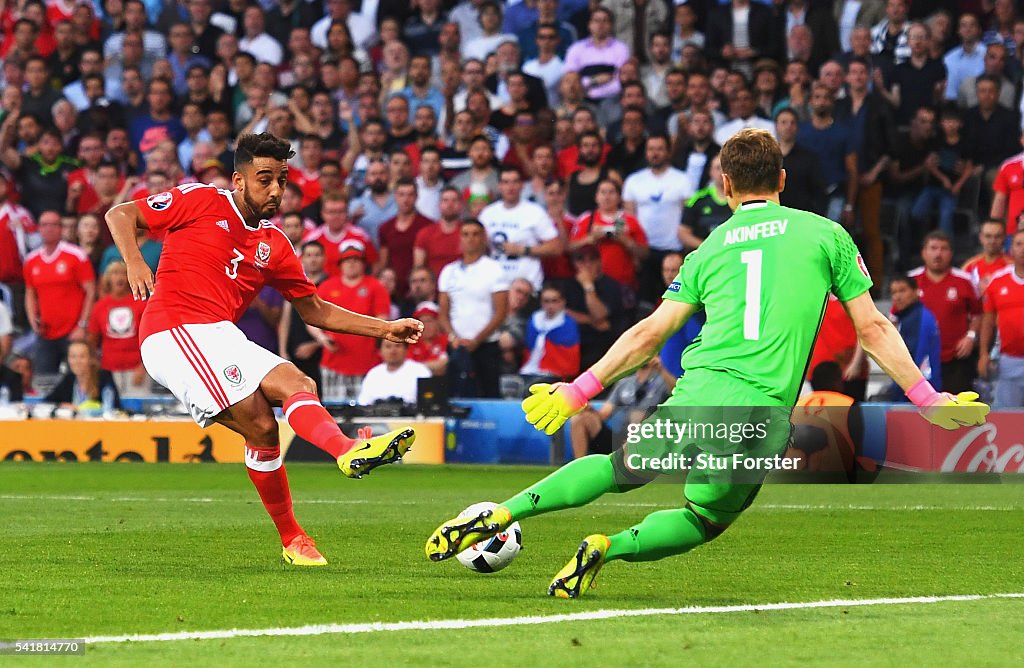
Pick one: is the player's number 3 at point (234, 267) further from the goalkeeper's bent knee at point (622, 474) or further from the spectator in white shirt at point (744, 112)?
the spectator in white shirt at point (744, 112)

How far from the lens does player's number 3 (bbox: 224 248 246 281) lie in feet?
28.8

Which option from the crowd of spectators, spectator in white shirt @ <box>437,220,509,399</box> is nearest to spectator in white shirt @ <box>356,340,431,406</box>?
the crowd of spectators

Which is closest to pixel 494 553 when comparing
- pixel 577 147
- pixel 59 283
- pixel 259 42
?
pixel 577 147

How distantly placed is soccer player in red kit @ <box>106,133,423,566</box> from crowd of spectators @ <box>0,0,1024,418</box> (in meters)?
8.16

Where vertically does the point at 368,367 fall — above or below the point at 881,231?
below

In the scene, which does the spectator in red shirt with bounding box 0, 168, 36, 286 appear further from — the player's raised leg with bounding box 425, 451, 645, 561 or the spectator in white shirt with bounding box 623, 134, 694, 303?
the player's raised leg with bounding box 425, 451, 645, 561

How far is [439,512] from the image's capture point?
1175cm

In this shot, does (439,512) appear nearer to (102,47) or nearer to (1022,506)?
(1022,506)

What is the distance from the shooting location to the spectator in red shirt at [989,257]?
53.8ft

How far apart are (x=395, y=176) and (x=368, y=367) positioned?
2.41m

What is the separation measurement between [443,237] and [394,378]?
69.7 inches

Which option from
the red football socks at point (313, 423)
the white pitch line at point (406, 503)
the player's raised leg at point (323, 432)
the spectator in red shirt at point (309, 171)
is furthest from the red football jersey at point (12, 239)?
the red football socks at point (313, 423)

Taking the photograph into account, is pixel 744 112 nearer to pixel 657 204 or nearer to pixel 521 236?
pixel 657 204

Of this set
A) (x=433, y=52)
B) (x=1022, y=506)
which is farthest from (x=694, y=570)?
(x=433, y=52)
